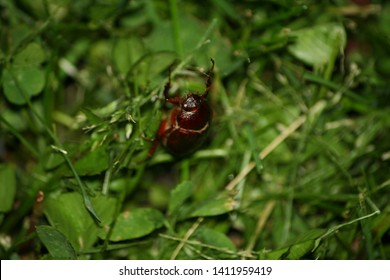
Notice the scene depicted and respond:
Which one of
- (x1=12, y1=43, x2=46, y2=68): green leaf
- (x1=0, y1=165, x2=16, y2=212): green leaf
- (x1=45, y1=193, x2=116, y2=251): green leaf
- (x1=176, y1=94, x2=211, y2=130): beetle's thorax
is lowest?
(x1=45, y1=193, x2=116, y2=251): green leaf

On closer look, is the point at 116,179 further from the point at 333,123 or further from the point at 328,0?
the point at 328,0

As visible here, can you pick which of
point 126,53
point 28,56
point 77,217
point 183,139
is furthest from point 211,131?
point 28,56

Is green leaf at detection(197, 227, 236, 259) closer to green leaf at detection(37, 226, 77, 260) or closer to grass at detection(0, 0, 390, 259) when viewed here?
grass at detection(0, 0, 390, 259)

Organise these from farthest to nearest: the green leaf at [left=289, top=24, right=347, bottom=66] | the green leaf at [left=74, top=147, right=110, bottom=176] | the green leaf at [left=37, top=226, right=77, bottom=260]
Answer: the green leaf at [left=289, top=24, right=347, bottom=66] → the green leaf at [left=74, top=147, right=110, bottom=176] → the green leaf at [left=37, top=226, right=77, bottom=260]

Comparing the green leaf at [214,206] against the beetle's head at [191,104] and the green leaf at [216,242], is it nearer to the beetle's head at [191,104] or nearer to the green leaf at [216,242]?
the green leaf at [216,242]

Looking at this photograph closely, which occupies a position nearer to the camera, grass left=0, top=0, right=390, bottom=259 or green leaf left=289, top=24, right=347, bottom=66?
grass left=0, top=0, right=390, bottom=259

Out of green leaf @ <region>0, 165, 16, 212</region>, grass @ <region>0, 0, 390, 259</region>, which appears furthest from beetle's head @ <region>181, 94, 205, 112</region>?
green leaf @ <region>0, 165, 16, 212</region>

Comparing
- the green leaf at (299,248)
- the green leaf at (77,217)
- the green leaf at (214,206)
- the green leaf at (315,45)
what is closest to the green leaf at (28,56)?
the green leaf at (77,217)
